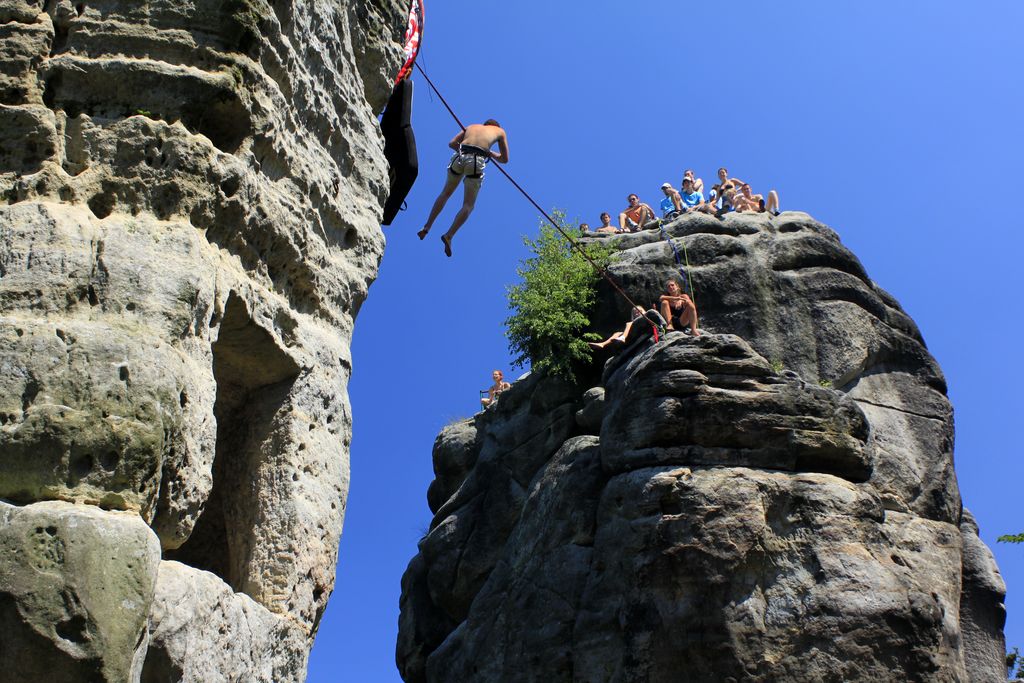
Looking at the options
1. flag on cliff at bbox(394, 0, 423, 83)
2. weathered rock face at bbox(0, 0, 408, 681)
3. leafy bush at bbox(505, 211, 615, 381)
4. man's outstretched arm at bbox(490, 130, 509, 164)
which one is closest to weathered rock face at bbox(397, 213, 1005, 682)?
leafy bush at bbox(505, 211, 615, 381)

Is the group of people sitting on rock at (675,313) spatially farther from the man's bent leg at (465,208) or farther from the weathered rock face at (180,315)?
the weathered rock face at (180,315)

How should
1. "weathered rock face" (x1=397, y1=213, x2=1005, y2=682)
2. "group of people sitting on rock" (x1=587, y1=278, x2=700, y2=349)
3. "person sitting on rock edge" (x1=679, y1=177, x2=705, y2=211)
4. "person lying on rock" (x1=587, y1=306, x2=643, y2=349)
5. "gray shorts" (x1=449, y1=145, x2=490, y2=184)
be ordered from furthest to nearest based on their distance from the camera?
"person sitting on rock edge" (x1=679, y1=177, x2=705, y2=211), "person lying on rock" (x1=587, y1=306, x2=643, y2=349), "group of people sitting on rock" (x1=587, y1=278, x2=700, y2=349), "weathered rock face" (x1=397, y1=213, x2=1005, y2=682), "gray shorts" (x1=449, y1=145, x2=490, y2=184)

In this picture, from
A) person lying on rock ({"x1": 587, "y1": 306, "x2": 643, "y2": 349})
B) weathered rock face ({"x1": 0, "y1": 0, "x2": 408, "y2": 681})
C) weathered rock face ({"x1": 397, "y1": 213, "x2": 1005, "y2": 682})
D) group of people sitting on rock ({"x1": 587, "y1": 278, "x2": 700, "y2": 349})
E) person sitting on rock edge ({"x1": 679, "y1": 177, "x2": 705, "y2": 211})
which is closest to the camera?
weathered rock face ({"x1": 0, "y1": 0, "x2": 408, "y2": 681})

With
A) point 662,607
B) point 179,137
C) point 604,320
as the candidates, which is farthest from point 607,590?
point 179,137

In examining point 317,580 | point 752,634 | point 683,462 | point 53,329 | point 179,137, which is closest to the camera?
point 53,329

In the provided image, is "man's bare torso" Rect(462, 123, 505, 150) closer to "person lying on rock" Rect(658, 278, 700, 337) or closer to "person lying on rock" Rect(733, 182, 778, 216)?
"person lying on rock" Rect(658, 278, 700, 337)

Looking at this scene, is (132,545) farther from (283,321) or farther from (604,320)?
(604,320)

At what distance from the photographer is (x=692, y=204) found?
26.8m

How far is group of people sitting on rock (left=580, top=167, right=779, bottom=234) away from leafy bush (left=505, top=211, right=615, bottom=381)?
132 centimetres

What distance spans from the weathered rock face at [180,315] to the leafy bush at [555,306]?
1794cm

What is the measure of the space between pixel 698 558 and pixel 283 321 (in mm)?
12569

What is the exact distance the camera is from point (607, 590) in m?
18.1

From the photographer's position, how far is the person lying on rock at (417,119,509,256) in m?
13.4

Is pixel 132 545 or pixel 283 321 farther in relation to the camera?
pixel 283 321
